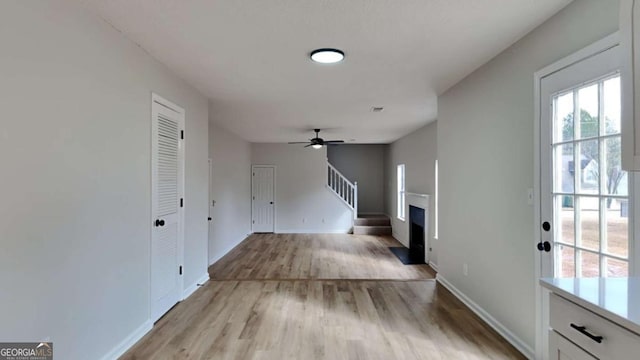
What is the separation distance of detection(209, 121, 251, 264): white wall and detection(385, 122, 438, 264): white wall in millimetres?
3929

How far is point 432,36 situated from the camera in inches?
100.0

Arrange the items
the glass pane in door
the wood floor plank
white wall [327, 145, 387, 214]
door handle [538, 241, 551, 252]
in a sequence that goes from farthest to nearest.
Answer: white wall [327, 145, 387, 214] < the wood floor plank < door handle [538, 241, 551, 252] < the glass pane in door

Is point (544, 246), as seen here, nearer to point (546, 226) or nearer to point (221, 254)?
point (546, 226)

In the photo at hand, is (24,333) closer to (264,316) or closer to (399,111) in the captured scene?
(264,316)

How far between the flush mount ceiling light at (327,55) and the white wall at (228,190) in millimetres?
2476

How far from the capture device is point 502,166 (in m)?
2.84

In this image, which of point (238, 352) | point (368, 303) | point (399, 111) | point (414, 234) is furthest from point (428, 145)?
point (238, 352)

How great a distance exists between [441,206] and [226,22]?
3.33m

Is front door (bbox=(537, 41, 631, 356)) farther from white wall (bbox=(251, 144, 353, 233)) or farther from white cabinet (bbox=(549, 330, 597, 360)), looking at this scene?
white wall (bbox=(251, 144, 353, 233))

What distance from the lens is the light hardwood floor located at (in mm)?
2562

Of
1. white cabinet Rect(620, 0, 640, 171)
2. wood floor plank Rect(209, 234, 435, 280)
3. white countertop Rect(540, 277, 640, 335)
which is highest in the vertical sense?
white cabinet Rect(620, 0, 640, 171)

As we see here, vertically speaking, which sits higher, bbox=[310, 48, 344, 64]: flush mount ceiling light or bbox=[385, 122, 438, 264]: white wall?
bbox=[310, 48, 344, 64]: flush mount ceiling light

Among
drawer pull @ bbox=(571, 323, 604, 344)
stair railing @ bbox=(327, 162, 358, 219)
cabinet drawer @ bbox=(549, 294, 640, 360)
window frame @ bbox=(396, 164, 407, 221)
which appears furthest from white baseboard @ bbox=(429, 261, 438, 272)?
drawer pull @ bbox=(571, 323, 604, 344)

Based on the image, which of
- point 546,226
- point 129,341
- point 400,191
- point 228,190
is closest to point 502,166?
point 546,226
